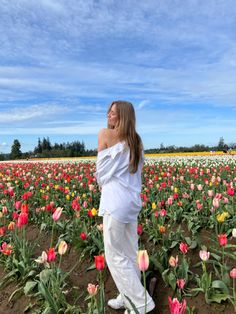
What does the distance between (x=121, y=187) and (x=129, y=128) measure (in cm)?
53

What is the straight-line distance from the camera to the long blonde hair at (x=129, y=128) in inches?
122

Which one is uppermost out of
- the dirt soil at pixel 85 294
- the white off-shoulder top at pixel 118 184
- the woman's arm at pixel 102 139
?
the woman's arm at pixel 102 139

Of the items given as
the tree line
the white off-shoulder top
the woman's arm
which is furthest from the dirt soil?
the tree line

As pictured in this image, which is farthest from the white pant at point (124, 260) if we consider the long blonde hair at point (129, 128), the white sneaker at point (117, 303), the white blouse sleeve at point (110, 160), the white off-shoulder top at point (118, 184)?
the long blonde hair at point (129, 128)

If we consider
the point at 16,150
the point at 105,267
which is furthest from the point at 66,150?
the point at 105,267

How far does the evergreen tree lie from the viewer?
42294 mm

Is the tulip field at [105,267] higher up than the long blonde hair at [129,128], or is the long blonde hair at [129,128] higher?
the long blonde hair at [129,128]

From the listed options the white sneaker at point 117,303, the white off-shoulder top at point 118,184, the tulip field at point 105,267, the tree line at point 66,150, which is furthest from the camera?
the tree line at point 66,150

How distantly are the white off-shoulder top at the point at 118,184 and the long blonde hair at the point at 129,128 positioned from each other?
46 mm

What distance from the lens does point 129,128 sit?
3.11m

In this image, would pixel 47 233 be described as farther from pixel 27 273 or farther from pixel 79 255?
pixel 27 273

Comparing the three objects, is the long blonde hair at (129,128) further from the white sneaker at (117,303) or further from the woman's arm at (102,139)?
the white sneaker at (117,303)

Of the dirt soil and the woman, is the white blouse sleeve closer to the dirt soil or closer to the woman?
the woman

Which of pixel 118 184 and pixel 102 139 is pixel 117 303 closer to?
pixel 118 184
